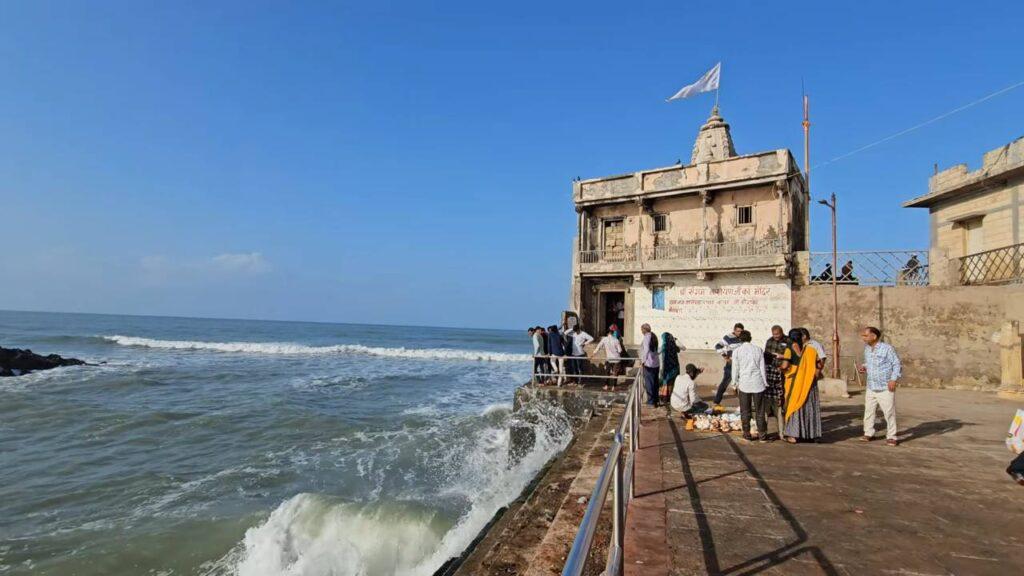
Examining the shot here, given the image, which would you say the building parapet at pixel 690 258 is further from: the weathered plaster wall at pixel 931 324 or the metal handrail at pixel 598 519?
the metal handrail at pixel 598 519

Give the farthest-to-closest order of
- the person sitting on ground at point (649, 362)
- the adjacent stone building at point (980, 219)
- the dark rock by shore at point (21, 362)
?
1. the dark rock by shore at point (21, 362)
2. the adjacent stone building at point (980, 219)
3. the person sitting on ground at point (649, 362)

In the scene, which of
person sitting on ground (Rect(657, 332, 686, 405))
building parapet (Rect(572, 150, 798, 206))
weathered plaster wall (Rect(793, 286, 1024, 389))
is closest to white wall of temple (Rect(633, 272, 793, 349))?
weathered plaster wall (Rect(793, 286, 1024, 389))

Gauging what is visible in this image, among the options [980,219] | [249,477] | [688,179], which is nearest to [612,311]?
[688,179]

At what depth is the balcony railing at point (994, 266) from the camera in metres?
13.9

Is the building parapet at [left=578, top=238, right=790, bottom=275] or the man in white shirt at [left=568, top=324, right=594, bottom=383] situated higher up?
the building parapet at [left=578, top=238, right=790, bottom=275]

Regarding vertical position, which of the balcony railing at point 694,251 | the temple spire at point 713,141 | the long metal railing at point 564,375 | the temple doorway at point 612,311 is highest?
the temple spire at point 713,141

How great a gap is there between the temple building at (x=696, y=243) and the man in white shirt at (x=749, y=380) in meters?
9.27

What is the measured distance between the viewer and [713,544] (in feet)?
11.5

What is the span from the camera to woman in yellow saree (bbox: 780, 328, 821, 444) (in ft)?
21.6

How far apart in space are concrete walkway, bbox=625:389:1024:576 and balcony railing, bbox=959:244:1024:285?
399 inches

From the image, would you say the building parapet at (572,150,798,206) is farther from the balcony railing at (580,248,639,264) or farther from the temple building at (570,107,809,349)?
the balcony railing at (580,248,639,264)

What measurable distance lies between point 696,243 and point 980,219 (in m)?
9.82

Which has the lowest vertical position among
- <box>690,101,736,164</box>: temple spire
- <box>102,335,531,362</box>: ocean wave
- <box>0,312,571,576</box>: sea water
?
<box>102,335,531,362</box>: ocean wave

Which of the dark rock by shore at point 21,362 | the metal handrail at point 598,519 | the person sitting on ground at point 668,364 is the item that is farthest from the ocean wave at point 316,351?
the metal handrail at point 598,519
